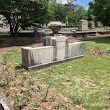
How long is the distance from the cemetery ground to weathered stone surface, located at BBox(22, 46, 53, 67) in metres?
0.37

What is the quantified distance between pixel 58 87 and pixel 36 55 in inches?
86.5

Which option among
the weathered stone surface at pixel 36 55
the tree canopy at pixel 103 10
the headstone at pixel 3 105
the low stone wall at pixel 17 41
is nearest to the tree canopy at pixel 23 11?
the low stone wall at pixel 17 41

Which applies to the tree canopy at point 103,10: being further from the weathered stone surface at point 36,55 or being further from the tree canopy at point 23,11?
the weathered stone surface at point 36,55

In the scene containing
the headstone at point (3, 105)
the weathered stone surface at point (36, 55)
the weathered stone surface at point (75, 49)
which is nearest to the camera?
the headstone at point (3, 105)

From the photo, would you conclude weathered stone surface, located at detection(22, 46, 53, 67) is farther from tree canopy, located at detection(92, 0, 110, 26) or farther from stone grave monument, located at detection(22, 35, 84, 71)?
tree canopy, located at detection(92, 0, 110, 26)

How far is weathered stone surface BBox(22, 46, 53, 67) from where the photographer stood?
7.68 m

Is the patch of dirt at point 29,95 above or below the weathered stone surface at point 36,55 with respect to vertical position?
below

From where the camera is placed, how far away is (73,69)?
26.6ft

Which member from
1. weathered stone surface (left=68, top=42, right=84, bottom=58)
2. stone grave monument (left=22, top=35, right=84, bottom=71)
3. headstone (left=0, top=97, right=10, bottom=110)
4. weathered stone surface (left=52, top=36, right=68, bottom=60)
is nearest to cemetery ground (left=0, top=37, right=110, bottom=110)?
headstone (left=0, top=97, right=10, bottom=110)

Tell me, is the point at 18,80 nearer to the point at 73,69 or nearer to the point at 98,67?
the point at 73,69

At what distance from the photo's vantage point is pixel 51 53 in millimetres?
8484

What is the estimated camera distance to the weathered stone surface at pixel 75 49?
30.6ft

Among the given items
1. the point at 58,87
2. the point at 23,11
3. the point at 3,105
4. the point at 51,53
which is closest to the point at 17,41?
the point at 23,11

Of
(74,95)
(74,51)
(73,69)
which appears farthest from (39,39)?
(74,95)
